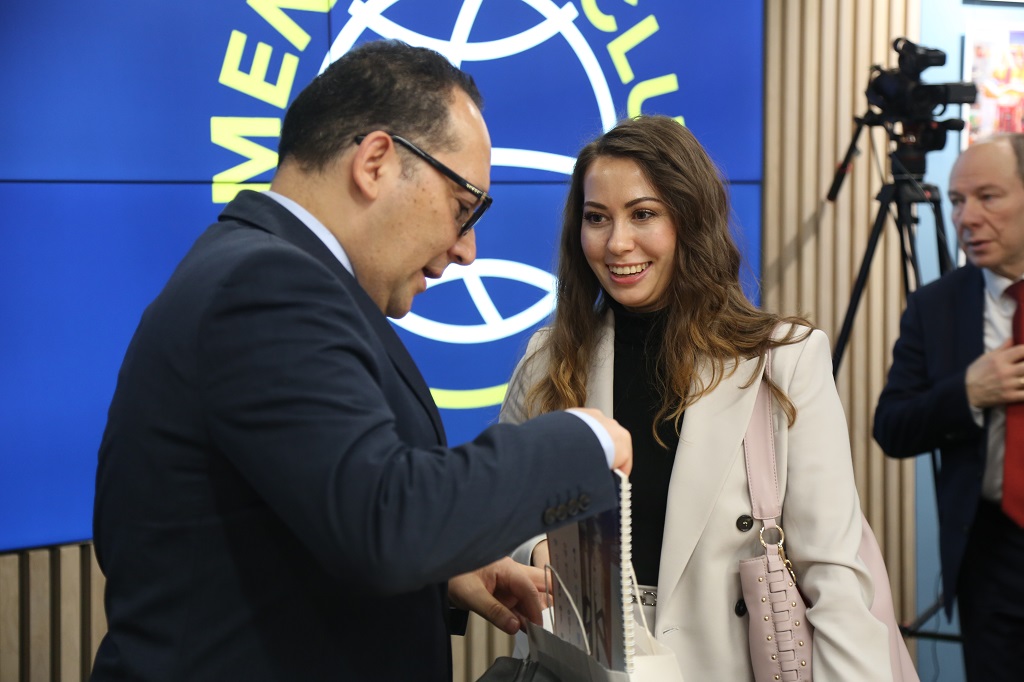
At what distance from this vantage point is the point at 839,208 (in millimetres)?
4141

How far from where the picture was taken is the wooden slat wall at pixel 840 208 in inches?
160

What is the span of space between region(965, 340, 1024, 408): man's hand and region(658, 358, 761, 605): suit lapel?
987 millimetres

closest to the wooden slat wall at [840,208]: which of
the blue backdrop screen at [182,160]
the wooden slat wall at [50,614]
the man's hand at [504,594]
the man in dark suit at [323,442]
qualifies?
the blue backdrop screen at [182,160]

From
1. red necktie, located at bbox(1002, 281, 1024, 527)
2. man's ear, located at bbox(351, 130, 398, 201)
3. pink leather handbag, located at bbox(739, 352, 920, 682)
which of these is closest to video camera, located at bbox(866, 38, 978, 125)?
red necktie, located at bbox(1002, 281, 1024, 527)

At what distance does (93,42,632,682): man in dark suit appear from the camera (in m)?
1.05

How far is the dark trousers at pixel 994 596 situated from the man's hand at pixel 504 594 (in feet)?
5.20

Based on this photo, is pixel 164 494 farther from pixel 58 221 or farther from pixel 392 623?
pixel 58 221

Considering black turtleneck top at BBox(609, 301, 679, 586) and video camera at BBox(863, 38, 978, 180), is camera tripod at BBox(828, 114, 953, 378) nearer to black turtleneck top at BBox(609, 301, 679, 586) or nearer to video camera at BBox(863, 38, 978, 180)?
video camera at BBox(863, 38, 978, 180)

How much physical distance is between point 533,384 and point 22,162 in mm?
1754

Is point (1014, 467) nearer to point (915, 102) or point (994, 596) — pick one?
point (994, 596)

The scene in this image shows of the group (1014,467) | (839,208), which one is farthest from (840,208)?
(1014,467)

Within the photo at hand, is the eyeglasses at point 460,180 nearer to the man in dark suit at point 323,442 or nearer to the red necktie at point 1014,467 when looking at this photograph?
the man in dark suit at point 323,442

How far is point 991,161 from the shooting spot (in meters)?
2.92

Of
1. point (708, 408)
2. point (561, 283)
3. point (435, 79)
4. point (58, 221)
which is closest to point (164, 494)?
point (435, 79)
